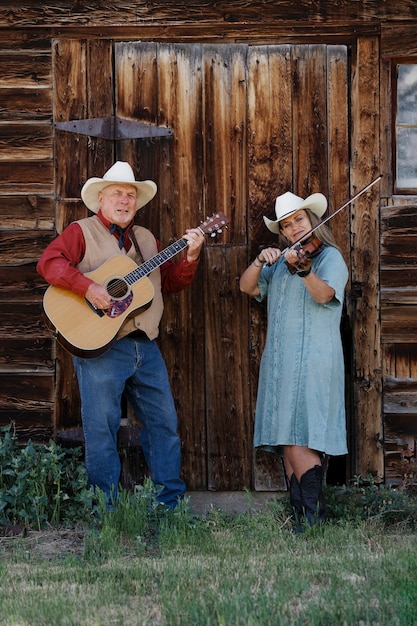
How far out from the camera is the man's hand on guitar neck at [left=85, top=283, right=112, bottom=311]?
548 cm

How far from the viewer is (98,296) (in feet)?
18.0

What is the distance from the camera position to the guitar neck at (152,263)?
561 cm

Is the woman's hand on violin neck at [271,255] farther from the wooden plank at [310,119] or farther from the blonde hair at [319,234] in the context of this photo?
the wooden plank at [310,119]

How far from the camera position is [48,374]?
6.26m

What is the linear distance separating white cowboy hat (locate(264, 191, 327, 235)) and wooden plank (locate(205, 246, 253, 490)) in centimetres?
59

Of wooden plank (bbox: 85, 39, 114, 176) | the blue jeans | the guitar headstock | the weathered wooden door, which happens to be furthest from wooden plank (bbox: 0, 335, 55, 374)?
the guitar headstock

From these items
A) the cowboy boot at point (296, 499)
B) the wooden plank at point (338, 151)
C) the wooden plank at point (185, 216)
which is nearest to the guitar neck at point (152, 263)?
the wooden plank at point (185, 216)

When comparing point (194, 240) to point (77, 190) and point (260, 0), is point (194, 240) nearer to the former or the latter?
point (77, 190)

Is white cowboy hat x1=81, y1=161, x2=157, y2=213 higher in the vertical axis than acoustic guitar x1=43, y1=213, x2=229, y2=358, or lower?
higher

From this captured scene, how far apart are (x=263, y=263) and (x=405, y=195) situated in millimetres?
1196

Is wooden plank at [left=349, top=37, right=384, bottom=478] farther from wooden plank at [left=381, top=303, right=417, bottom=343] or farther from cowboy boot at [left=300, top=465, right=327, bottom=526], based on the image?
cowboy boot at [left=300, top=465, right=327, bottom=526]

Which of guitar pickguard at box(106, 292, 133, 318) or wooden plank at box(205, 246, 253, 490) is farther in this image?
wooden plank at box(205, 246, 253, 490)

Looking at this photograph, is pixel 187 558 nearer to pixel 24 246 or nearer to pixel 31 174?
pixel 24 246

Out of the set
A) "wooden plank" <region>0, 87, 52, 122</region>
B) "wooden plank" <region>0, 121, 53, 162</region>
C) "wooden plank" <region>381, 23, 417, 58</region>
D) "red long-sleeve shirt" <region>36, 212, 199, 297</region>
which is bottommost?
"red long-sleeve shirt" <region>36, 212, 199, 297</region>
